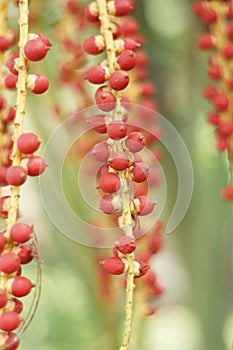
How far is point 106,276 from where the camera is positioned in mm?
910

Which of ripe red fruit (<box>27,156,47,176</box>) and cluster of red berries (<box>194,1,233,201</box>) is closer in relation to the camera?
ripe red fruit (<box>27,156,47,176</box>)

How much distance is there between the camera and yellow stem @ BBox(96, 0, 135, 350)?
48cm

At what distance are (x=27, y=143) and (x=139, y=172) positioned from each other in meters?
0.08

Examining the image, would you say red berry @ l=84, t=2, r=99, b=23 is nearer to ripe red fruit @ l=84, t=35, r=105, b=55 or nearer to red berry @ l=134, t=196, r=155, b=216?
ripe red fruit @ l=84, t=35, r=105, b=55

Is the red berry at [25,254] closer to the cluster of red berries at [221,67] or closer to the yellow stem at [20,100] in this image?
the yellow stem at [20,100]

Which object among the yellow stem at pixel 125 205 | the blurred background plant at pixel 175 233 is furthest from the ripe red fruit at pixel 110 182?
the blurred background plant at pixel 175 233

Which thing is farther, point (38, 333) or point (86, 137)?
point (38, 333)

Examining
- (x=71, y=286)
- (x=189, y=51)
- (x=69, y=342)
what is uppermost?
(x=189, y=51)

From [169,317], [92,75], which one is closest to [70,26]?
[92,75]

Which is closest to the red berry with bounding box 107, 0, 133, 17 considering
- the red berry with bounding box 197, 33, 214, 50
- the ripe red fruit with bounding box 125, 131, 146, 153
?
the ripe red fruit with bounding box 125, 131, 146, 153

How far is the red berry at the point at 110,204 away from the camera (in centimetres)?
52

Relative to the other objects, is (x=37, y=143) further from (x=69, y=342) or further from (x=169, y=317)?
(x=169, y=317)

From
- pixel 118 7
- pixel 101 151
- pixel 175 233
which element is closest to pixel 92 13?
pixel 118 7

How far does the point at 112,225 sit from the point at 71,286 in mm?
454
